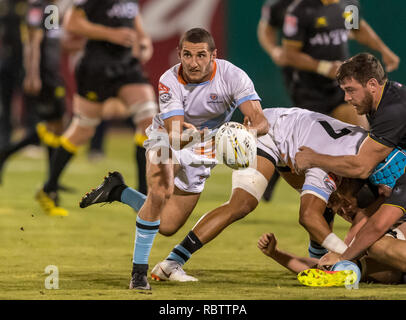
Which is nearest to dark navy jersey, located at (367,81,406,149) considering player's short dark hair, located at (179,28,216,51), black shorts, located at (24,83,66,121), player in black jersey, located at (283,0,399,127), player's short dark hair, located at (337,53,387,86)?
player's short dark hair, located at (337,53,387,86)

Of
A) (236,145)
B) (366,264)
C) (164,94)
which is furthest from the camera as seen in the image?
(366,264)

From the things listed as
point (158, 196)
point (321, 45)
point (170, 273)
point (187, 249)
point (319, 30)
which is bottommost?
point (170, 273)

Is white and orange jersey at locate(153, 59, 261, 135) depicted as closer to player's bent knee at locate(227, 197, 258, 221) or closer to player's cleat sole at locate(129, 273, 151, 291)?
player's bent knee at locate(227, 197, 258, 221)

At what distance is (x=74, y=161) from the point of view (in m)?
13.8

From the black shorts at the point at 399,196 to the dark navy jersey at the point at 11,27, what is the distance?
9028 millimetres

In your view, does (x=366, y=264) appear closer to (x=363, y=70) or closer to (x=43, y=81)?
(x=363, y=70)

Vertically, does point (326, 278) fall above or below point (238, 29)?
below

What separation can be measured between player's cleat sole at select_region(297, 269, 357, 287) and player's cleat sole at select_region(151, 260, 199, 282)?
0.72 m

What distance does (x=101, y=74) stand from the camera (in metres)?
8.57

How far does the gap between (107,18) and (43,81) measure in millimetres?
1699

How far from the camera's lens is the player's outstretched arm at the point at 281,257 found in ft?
19.3

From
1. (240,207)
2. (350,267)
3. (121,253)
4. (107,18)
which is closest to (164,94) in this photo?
(240,207)

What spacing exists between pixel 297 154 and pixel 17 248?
2.40 metres

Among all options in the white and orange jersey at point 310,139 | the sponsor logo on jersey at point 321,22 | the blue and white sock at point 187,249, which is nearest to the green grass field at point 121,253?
the blue and white sock at point 187,249
